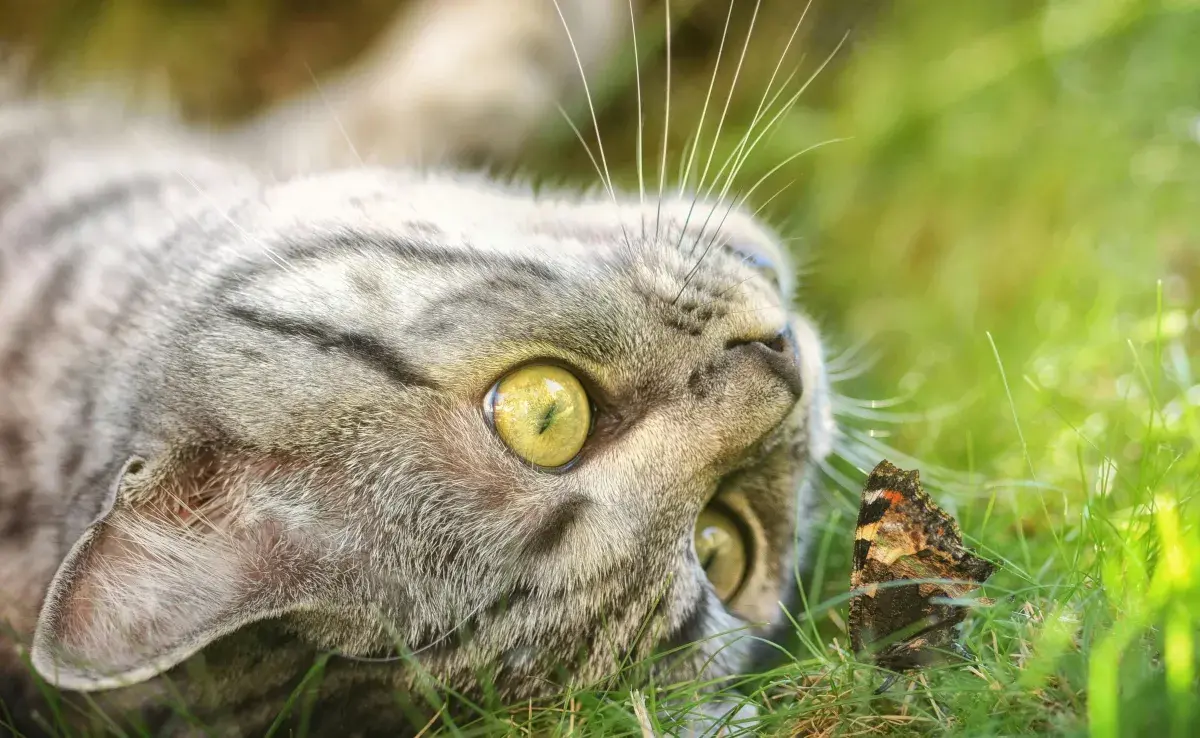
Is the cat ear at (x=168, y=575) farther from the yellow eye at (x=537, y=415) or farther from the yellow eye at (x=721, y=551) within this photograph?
the yellow eye at (x=721, y=551)

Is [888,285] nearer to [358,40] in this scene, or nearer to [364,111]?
[364,111]

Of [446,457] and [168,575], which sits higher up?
[446,457]

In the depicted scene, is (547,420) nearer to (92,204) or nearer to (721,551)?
(721,551)

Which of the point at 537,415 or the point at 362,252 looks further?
the point at 362,252

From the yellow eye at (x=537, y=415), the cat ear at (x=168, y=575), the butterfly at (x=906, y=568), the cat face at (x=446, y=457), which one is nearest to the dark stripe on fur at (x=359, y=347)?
the cat face at (x=446, y=457)

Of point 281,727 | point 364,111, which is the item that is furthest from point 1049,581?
point 364,111

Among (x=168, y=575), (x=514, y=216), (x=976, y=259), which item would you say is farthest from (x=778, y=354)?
(x=976, y=259)

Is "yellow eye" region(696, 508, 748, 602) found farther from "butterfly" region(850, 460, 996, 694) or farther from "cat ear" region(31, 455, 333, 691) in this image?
"cat ear" region(31, 455, 333, 691)
